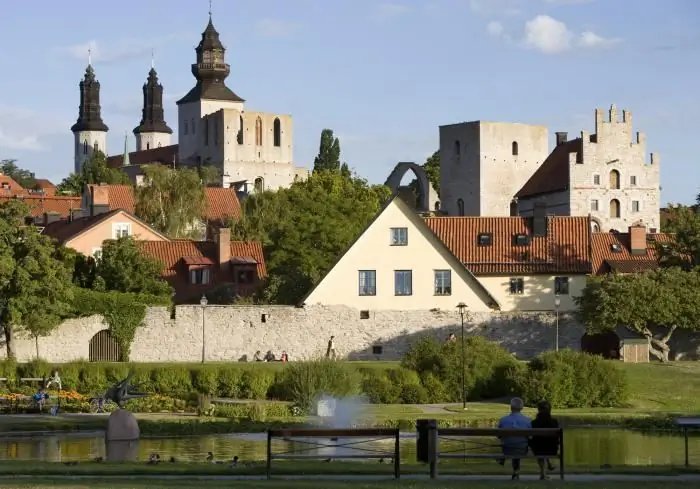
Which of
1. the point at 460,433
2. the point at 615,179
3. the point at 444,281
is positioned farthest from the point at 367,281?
the point at 615,179

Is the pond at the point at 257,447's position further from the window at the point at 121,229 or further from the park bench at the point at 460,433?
the window at the point at 121,229

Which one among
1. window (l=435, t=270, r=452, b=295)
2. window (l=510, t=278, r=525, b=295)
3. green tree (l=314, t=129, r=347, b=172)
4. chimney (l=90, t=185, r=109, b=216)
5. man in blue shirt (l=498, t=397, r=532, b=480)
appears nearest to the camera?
man in blue shirt (l=498, t=397, r=532, b=480)

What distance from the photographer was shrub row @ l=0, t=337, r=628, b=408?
4547cm

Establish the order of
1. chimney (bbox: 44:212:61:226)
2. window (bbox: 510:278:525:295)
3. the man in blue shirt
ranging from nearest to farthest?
the man in blue shirt, window (bbox: 510:278:525:295), chimney (bbox: 44:212:61:226)

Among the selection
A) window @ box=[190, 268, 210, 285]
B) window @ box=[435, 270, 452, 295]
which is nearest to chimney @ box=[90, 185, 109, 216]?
window @ box=[190, 268, 210, 285]

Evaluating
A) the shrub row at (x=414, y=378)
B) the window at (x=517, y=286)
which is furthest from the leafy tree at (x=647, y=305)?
the shrub row at (x=414, y=378)

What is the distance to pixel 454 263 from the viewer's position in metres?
59.9

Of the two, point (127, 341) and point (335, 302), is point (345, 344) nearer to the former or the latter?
point (335, 302)

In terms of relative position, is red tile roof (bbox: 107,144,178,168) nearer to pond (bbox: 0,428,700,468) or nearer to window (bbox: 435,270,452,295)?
window (bbox: 435,270,452,295)

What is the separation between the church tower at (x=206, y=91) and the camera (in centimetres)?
17150

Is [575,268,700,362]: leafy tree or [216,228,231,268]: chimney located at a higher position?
[216,228,231,268]: chimney

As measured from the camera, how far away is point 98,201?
8431 centimetres

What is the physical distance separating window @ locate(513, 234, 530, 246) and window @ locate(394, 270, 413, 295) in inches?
243

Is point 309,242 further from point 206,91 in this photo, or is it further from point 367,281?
Result: point 206,91
